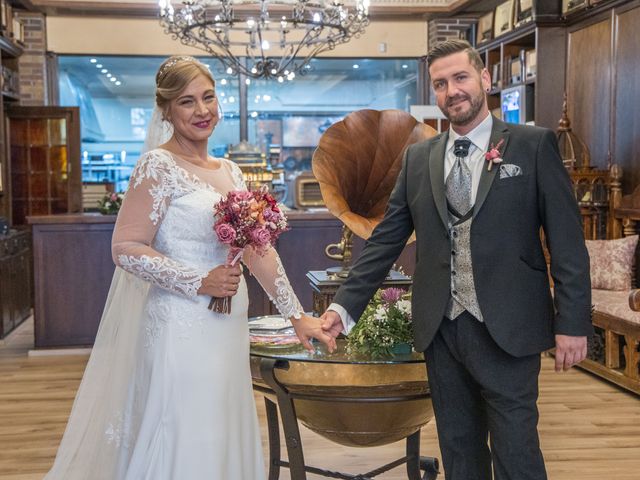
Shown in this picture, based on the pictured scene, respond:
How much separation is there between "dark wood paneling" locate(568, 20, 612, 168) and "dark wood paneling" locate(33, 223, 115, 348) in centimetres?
384

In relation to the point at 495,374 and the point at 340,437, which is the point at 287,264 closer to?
the point at 340,437

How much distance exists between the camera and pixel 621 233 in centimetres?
633

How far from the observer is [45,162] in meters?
9.10

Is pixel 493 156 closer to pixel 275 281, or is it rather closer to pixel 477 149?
pixel 477 149

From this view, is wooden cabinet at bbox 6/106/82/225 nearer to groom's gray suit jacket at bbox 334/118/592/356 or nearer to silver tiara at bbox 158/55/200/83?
silver tiara at bbox 158/55/200/83

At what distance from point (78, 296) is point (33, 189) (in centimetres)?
289

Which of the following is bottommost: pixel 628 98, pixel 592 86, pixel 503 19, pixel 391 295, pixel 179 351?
pixel 179 351

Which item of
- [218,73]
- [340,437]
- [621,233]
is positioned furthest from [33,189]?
[340,437]

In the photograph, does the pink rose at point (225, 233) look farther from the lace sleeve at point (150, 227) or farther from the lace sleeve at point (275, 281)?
the lace sleeve at point (275, 281)

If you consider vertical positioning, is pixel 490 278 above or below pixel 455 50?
below

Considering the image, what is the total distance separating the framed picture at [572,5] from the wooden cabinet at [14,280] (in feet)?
16.8

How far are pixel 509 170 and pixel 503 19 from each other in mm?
6595

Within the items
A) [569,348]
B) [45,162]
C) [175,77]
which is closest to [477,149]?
[569,348]

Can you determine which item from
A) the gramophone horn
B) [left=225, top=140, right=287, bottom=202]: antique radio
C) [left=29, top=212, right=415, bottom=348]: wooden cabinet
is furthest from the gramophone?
[left=29, top=212, right=415, bottom=348]: wooden cabinet
